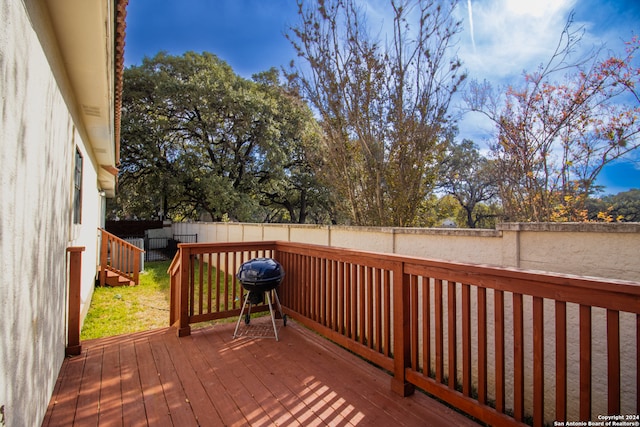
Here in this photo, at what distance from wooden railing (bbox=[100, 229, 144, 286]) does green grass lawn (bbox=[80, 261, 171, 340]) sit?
0.90 feet

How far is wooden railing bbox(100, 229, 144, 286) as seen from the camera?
307 inches

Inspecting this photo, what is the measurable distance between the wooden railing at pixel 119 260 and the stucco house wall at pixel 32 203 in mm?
5615

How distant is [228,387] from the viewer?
244cm

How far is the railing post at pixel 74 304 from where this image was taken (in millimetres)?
3020

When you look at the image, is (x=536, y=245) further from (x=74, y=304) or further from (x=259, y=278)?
(x=74, y=304)

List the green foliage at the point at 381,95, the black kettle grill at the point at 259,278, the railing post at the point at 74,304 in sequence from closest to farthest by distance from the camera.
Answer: the railing post at the point at 74,304 < the black kettle grill at the point at 259,278 < the green foliage at the point at 381,95

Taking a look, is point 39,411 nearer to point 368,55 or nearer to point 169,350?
point 169,350

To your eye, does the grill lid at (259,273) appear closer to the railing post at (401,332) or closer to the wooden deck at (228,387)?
the wooden deck at (228,387)

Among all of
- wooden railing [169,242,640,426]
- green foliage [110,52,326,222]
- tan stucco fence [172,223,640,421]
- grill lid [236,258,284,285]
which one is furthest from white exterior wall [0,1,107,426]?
green foliage [110,52,326,222]

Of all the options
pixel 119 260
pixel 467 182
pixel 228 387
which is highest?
pixel 467 182

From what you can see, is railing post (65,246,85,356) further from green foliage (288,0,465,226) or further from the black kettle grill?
green foliage (288,0,465,226)

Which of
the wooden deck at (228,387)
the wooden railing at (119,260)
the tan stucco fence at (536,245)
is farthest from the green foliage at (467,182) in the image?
the wooden deck at (228,387)

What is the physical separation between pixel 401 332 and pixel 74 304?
10.3 feet

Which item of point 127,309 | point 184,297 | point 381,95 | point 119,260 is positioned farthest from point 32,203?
point 119,260
